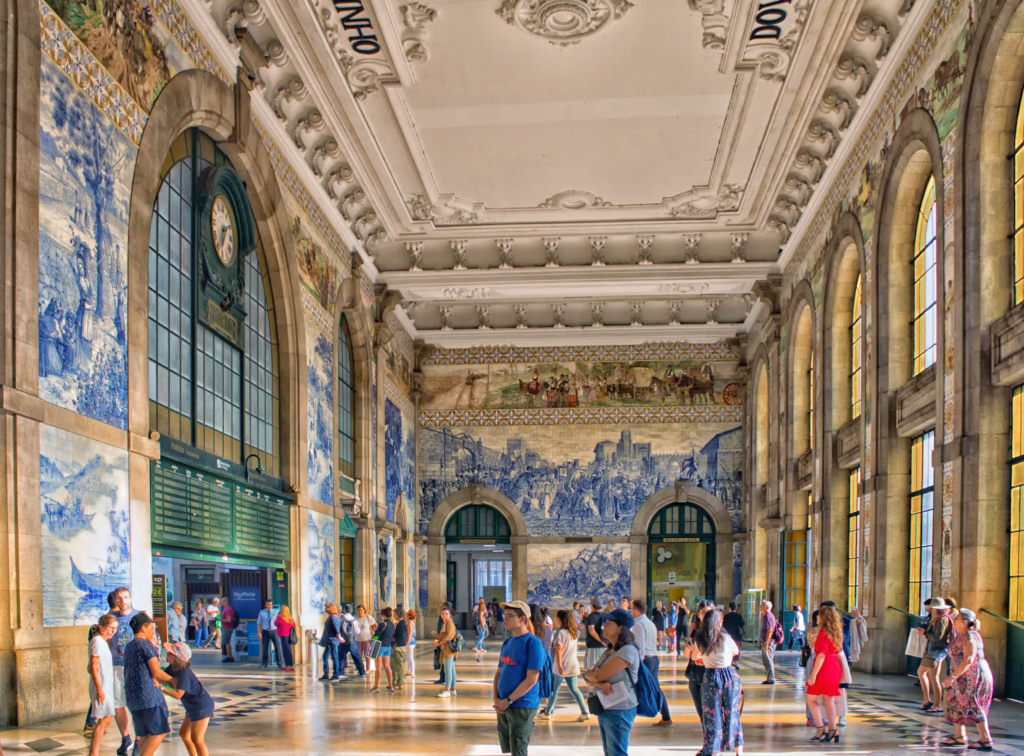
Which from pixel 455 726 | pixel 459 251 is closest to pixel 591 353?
pixel 459 251

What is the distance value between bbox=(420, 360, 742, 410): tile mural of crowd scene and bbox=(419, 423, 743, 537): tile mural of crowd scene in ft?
2.55

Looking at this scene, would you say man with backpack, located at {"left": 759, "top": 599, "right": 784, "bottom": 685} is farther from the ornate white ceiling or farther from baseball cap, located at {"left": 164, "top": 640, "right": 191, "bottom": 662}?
baseball cap, located at {"left": 164, "top": 640, "right": 191, "bottom": 662}

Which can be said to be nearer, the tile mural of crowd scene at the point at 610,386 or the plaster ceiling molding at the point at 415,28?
the plaster ceiling molding at the point at 415,28

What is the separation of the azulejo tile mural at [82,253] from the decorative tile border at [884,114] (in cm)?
1033

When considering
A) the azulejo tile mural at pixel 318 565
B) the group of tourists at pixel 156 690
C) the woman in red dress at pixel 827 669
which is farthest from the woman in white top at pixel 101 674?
the azulejo tile mural at pixel 318 565

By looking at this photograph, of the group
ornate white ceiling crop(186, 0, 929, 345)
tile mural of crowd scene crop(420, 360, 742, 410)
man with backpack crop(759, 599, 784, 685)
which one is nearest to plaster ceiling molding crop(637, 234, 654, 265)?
ornate white ceiling crop(186, 0, 929, 345)

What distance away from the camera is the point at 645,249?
25.3m

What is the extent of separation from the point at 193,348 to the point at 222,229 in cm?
236

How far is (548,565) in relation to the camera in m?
32.6

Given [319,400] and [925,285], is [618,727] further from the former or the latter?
[319,400]

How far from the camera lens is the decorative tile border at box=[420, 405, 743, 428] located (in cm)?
3272

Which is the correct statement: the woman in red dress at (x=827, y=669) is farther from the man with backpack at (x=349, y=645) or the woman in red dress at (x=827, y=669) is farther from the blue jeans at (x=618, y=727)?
the man with backpack at (x=349, y=645)

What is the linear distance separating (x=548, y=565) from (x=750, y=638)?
6447mm

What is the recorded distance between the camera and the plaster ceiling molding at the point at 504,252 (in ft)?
83.0
